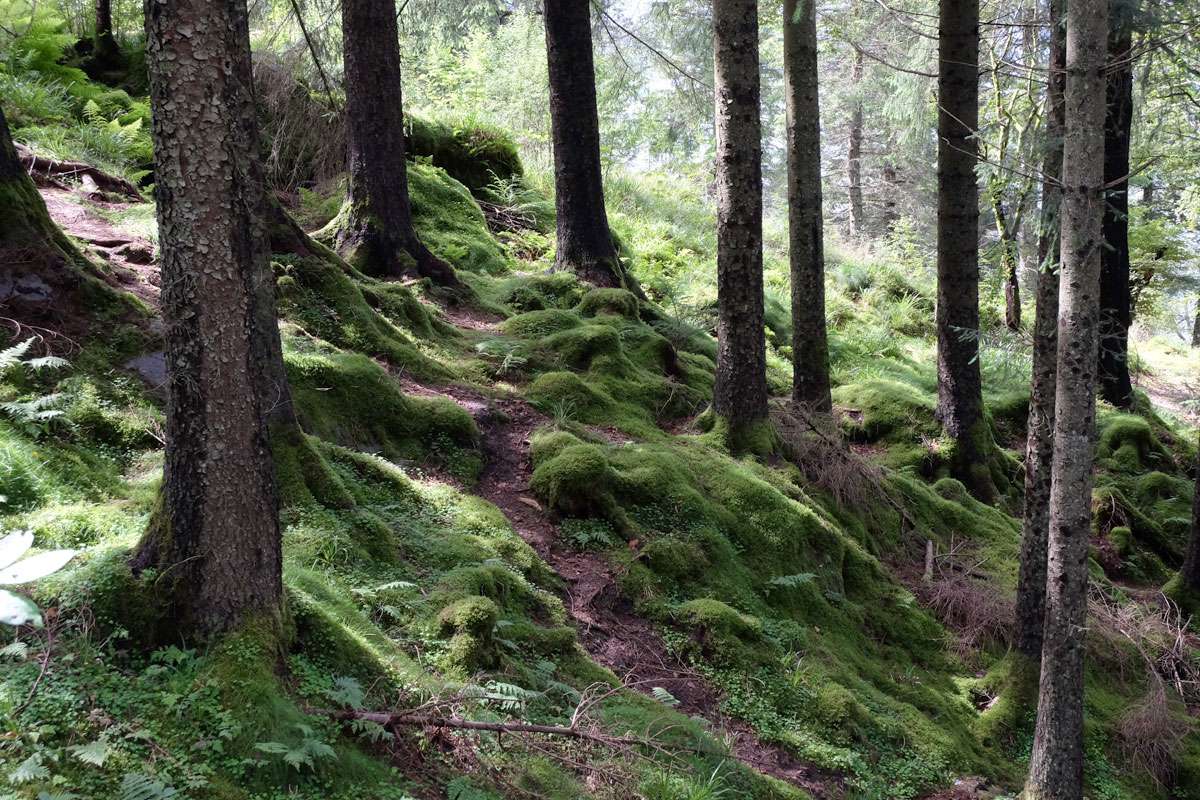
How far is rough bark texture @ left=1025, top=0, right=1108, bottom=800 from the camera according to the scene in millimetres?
5129

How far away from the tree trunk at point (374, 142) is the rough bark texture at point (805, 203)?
441 centimetres

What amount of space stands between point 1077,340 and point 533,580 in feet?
12.2

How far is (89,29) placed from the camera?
13938 mm

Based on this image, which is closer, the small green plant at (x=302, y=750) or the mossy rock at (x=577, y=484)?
the small green plant at (x=302, y=750)

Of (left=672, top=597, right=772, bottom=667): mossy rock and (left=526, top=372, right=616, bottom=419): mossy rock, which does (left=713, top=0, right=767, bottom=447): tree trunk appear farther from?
(left=672, top=597, right=772, bottom=667): mossy rock

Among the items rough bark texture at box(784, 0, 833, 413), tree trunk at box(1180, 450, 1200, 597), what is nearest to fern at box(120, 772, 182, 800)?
rough bark texture at box(784, 0, 833, 413)

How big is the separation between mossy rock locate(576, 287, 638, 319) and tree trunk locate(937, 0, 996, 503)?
3.75 meters

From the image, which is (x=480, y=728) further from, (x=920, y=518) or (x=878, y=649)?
(x=920, y=518)

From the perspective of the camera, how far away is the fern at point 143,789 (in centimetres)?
288

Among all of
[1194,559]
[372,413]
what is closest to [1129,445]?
[1194,559]

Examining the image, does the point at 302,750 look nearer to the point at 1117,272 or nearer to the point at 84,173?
the point at 84,173

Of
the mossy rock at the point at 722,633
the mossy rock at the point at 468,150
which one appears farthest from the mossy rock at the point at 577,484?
the mossy rock at the point at 468,150

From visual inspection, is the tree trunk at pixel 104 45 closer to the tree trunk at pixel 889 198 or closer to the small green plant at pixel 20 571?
the small green plant at pixel 20 571

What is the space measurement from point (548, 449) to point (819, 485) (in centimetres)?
308
